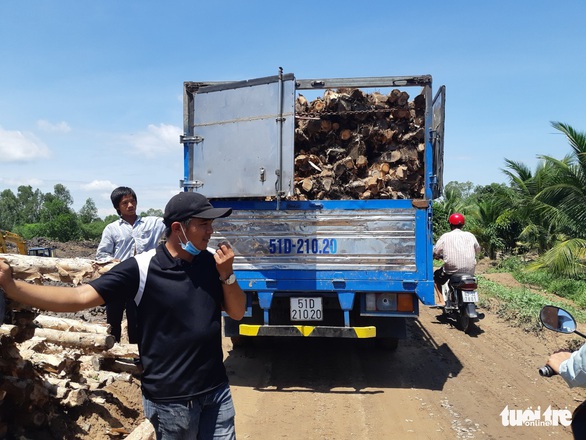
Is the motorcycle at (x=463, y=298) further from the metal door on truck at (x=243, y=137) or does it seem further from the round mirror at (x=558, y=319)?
the round mirror at (x=558, y=319)

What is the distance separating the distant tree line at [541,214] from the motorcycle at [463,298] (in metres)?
4.11

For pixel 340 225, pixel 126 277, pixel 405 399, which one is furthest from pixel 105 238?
pixel 405 399

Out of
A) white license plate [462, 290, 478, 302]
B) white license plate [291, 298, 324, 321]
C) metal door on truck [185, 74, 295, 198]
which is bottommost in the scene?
white license plate [462, 290, 478, 302]

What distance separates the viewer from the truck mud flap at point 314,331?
17.7ft

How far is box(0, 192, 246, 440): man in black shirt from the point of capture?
2.31 metres

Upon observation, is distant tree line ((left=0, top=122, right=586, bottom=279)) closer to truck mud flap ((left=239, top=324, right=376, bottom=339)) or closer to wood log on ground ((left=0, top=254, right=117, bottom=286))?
wood log on ground ((left=0, top=254, right=117, bottom=286))

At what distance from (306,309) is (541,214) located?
1062 centimetres

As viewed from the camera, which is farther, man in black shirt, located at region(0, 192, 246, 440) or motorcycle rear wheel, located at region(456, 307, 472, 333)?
motorcycle rear wheel, located at region(456, 307, 472, 333)

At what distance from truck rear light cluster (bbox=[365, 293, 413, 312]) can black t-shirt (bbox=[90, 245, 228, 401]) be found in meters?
3.31

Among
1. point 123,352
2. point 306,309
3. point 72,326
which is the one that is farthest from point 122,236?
point 306,309

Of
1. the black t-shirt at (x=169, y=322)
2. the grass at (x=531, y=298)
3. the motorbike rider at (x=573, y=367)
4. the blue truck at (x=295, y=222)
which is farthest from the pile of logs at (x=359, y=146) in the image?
the motorbike rider at (x=573, y=367)

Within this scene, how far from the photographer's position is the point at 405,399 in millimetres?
5102

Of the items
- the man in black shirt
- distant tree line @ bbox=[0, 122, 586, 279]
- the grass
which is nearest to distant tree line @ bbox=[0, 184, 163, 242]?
distant tree line @ bbox=[0, 122, 586, 279]

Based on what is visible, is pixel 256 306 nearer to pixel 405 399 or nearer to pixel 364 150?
pixel 405 399
